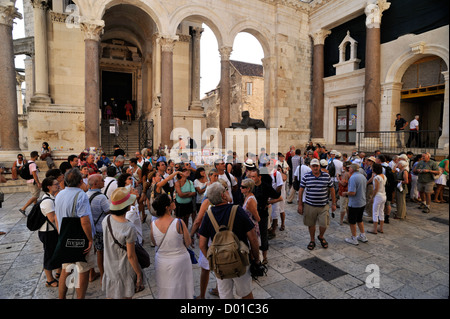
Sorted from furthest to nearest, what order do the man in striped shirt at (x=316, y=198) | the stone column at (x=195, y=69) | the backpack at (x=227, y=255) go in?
1. the stone column at (x=195, y=69)
2. the man in striped shirt at (x=316, y=198)
3. the backpack at (x=227, y=255)

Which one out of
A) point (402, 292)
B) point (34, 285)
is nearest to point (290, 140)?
point (402, 292)

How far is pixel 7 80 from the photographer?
1022cm

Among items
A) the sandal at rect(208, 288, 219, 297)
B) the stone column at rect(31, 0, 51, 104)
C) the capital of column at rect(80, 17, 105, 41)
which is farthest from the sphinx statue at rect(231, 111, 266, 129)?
the sandal at rect(208, 288, 219, 297)

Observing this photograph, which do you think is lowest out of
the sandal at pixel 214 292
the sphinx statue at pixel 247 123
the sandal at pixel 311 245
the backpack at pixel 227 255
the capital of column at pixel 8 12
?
the sandal at pixel 214 292

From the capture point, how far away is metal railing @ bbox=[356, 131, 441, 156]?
41.7ft

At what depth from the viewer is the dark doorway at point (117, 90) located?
21.5 meters

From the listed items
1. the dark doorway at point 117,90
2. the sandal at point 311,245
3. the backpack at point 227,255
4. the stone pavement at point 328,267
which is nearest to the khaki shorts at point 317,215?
the sandal at point 311,245

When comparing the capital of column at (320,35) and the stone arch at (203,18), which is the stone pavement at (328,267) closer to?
the stone arch at (203,18)

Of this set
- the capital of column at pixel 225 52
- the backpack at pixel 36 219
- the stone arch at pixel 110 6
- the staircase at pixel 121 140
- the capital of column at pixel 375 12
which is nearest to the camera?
the backpack at pixel 36 219

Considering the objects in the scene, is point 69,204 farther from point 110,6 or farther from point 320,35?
point 320,35

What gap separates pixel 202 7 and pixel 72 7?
7.04m

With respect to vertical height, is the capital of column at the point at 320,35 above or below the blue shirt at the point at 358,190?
above

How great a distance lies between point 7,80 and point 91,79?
120 inches

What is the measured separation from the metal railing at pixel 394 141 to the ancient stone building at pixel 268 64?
1.36 feet
